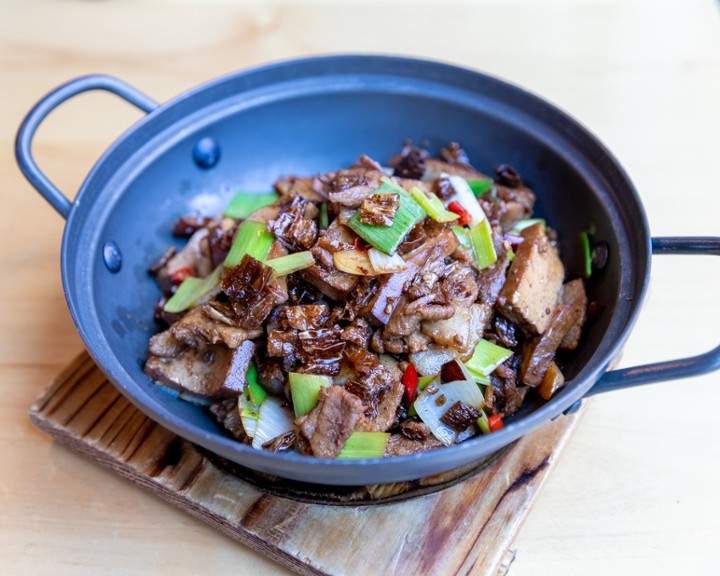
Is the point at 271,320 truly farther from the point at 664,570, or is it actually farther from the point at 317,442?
the point at 664,570

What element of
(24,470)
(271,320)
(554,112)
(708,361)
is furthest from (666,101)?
(24,470)

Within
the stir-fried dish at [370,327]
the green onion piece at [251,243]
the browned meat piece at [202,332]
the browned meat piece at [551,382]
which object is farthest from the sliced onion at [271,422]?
the browned meat piece at [551,382]

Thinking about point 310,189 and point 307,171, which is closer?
point 310,189

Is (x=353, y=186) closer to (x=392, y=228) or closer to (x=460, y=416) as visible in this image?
(x=392, y=228)

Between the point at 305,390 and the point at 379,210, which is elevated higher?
the point at 379,210

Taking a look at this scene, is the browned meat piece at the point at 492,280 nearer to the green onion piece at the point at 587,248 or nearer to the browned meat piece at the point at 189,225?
the green onion piece at the point at 587,248

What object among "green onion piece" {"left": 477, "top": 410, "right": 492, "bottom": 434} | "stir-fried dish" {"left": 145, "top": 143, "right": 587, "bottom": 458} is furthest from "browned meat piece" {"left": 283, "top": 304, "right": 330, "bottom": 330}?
"green onion piece" {"left": 477, "top": 410, "right": 492, "bottom": 434}

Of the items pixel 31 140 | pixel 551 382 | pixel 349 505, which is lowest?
pixel 349 505

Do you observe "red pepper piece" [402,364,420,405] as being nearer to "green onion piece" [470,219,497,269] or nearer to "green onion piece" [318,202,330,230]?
"green onion piece" [470,219,497,269]

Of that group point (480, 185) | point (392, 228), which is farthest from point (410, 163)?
point (392, 228)
